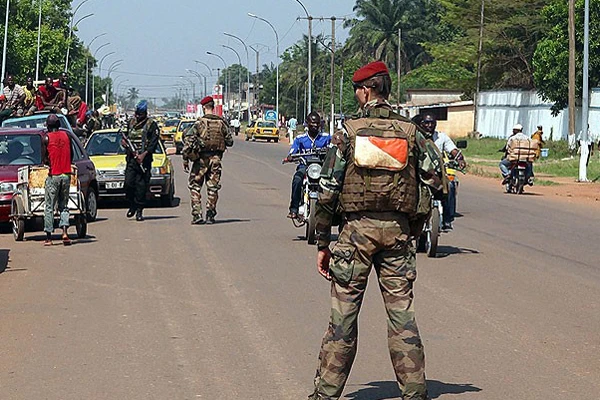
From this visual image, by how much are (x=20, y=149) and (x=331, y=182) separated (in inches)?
488

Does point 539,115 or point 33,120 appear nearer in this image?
point 33,120

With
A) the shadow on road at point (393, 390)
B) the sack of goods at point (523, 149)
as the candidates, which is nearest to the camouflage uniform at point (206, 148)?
the shadow on road at point (393, 390)

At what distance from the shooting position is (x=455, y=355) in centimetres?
768

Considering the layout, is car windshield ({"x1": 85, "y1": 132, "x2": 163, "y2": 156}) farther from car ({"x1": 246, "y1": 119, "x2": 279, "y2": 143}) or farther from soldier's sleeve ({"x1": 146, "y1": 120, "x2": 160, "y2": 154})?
car ({"x1": 246, "y1": 119, "x2": 279, "y2": 143})

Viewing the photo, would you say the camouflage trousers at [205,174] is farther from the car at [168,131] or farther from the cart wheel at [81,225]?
the car at [168,131]

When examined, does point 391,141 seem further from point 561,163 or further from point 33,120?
point 561,163

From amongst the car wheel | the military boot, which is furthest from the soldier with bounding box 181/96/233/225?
the car wheel

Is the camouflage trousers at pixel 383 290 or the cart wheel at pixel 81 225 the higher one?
the camouflage trousers at pixel 383 290

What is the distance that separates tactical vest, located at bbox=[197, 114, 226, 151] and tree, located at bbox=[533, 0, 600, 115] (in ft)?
110

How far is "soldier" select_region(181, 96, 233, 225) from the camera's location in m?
16.2

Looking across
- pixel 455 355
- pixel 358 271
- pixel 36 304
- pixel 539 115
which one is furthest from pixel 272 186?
pixel 539 115

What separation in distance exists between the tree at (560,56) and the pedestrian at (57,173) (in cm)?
3641

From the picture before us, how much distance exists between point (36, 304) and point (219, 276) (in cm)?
224

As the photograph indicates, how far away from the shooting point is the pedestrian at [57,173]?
1381 cm
